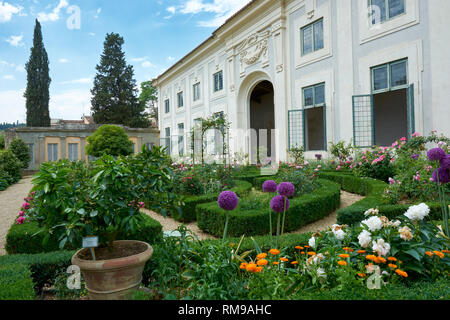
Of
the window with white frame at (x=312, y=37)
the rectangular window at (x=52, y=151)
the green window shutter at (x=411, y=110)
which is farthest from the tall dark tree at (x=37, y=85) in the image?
the green window shutter at (x=411, y=110)

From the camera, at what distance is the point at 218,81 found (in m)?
17.4

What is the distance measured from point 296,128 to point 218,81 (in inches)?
289

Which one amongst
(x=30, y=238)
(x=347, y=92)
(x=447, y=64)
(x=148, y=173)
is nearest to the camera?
(x=148, y=173)

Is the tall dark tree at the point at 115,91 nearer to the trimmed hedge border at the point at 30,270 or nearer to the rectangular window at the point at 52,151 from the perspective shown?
the rectangular window at the point at 52,151

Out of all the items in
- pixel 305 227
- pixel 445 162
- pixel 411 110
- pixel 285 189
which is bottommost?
pixel 305 227

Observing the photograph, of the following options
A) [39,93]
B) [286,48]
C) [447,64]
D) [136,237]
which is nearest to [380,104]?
[286,48]

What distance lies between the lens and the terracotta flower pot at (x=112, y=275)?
7.49ft

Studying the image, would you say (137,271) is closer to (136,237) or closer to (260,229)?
(136,237)

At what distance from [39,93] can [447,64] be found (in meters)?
29.3

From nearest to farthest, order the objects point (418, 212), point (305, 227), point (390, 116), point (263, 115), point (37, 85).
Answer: point (418, 212)
point (305, 227)
point (390, 116)
point (263, 115)
point (37, 85)

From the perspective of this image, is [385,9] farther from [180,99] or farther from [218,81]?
[180,99]

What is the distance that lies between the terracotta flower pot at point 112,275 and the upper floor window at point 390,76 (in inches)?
359

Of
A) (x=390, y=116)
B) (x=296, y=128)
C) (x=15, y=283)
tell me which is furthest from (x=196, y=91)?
(x=15, y=283)

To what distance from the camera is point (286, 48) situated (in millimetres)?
12438
